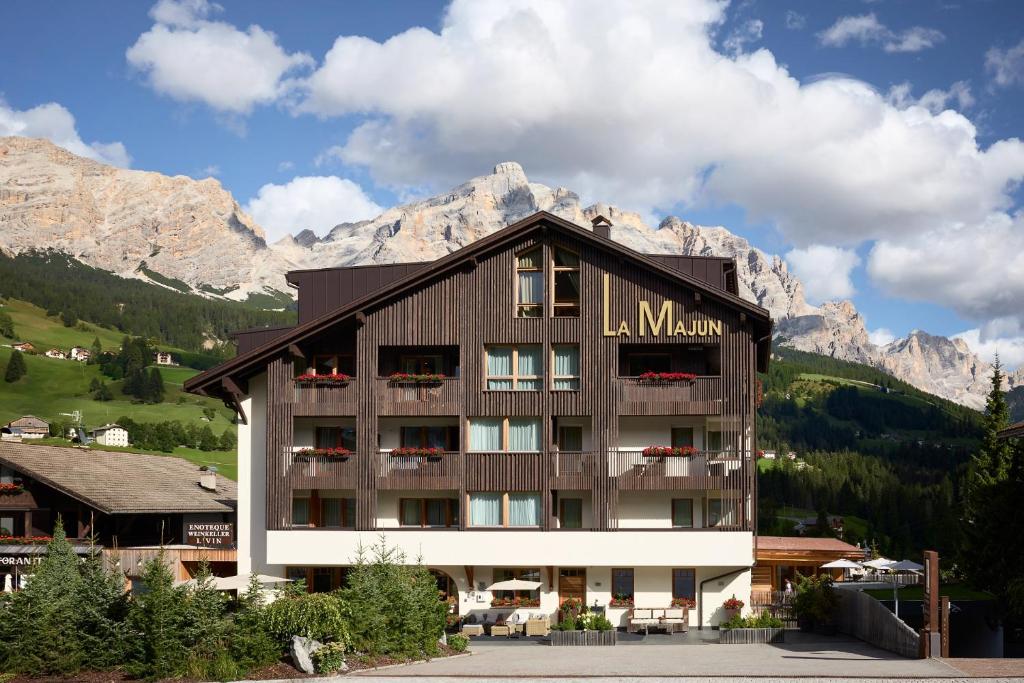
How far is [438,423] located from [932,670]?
20.9m

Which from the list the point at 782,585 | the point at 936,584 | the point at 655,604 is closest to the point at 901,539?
the point at 782,585

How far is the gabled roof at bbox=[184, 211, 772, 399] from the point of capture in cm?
4200

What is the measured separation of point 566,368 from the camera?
43031mm

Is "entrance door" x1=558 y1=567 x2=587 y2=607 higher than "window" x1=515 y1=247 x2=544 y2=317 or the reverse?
the reverse

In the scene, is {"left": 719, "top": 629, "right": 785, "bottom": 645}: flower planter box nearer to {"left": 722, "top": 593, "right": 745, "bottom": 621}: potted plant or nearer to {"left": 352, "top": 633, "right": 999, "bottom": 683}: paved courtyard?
{"left": 352, "top": 633, "right": 999, "bottom": 683}: paved courtyard

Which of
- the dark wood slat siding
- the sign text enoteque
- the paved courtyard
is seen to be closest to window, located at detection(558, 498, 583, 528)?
the dark wood slat siding

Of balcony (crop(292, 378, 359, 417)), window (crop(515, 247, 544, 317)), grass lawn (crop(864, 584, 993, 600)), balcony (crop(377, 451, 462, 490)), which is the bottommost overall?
grass lawn (crop(864, 584, 993, 600))

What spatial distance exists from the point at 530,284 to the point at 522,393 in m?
4.07

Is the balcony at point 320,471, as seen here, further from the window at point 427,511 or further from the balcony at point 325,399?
the window at point 427,511

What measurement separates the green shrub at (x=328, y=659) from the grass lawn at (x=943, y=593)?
2979 centimetres

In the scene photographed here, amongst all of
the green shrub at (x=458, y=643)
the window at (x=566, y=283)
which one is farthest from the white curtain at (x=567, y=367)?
the green shrub at (x=458, y=643)

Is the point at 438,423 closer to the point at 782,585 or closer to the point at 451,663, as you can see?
the point at 451,663

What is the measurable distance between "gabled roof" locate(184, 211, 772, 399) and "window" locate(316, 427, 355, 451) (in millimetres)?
3605

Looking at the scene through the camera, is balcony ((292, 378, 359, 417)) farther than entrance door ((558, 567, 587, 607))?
Yes
